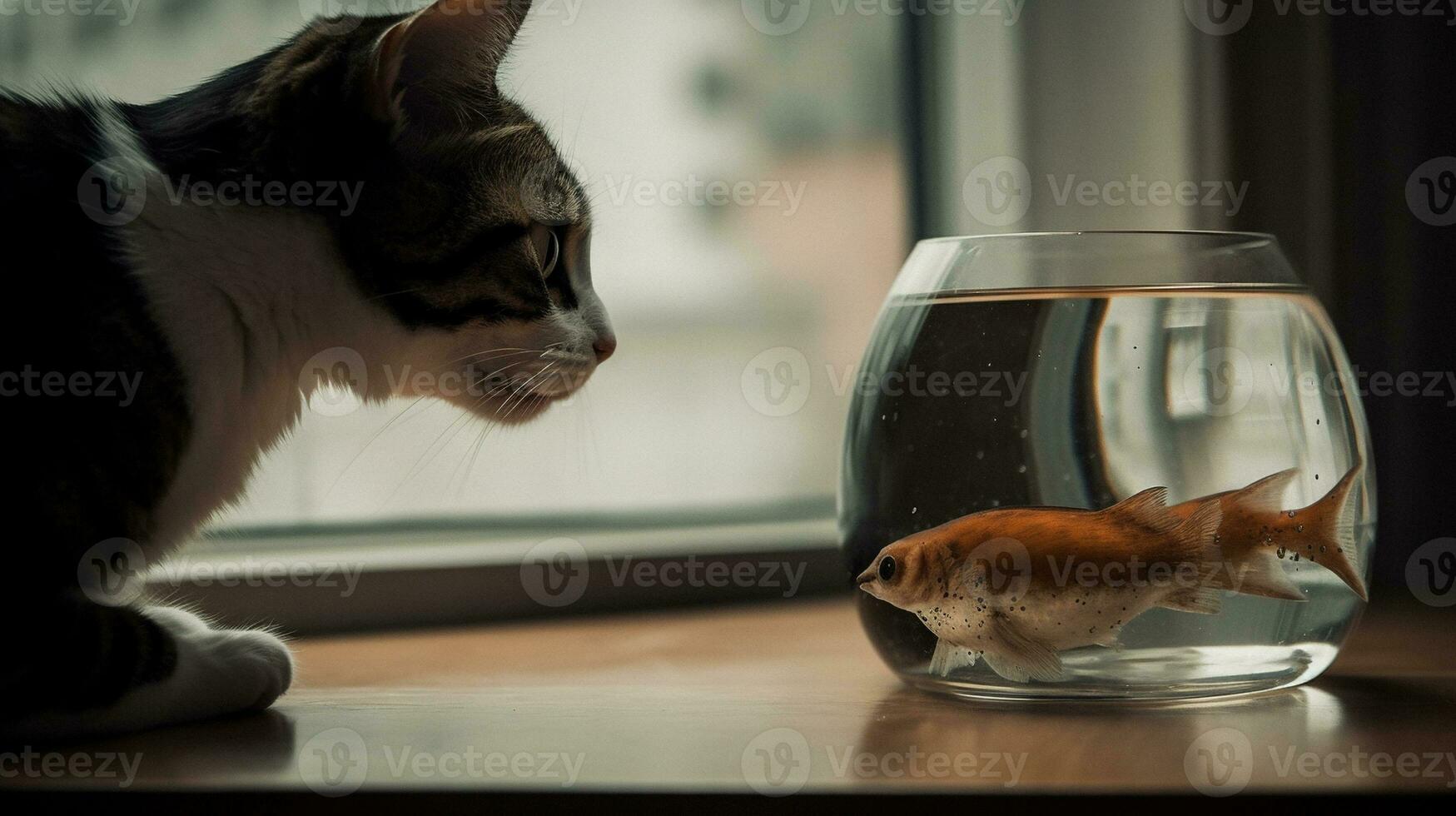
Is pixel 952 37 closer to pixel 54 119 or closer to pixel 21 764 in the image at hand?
pixel 54 119

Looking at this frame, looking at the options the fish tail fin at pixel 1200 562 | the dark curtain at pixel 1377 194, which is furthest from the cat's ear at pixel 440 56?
the dark curtain at pixel 1377 194

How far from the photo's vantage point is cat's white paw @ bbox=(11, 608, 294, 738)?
72 centimetres

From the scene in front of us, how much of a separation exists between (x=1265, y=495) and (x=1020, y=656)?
0.17m

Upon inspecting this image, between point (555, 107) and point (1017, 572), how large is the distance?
72cm

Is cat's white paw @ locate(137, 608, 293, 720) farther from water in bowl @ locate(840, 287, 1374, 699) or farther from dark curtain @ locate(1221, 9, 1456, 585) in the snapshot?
dark curtain @ locate(1221, 9, 1456, 585)

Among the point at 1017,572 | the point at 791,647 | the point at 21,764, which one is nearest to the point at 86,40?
the point at 21,764

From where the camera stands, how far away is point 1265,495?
725 millimetres

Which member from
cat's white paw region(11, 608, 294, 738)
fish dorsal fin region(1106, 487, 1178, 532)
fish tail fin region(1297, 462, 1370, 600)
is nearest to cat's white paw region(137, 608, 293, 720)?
cat's white paw region(11, 608, 294, 738)

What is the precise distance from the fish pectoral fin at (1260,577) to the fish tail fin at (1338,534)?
23mm

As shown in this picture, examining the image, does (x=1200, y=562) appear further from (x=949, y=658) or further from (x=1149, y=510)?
(x=949, y=658)

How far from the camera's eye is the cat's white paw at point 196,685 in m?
0.72

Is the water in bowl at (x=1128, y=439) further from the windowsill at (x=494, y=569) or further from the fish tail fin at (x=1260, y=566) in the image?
the windowsill at (x=494, y=569)

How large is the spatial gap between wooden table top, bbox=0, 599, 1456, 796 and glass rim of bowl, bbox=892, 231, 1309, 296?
0.83 feet

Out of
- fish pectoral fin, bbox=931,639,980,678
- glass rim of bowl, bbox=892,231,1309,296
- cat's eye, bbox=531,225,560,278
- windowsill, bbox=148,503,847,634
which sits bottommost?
windowsill, bbox=148,503,847,634
